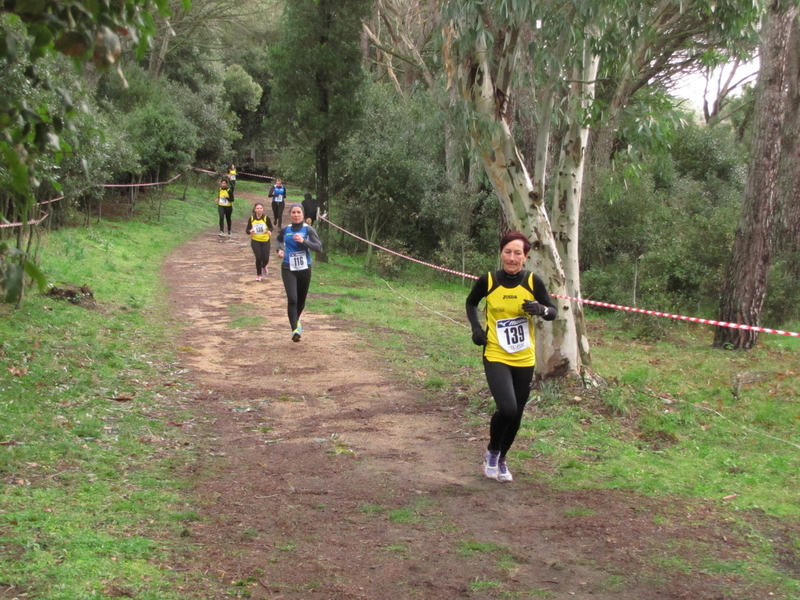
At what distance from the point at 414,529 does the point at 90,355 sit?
5976mm

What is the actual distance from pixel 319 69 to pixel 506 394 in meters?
15.3

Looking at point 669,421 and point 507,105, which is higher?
point 507,105

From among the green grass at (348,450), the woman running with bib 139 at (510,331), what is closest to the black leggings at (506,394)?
the woman running with bib 139 at (510,331)

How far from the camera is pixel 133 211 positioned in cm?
2684

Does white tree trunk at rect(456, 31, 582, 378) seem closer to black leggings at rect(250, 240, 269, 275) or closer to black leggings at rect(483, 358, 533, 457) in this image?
black leggings at rect(483, 358, 533, 457)

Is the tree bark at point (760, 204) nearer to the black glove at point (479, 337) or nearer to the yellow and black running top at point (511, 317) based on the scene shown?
the yellow and black running top at point (511, 317)

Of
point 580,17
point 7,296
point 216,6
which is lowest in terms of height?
point 7,296

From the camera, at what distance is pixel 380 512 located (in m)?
5.71

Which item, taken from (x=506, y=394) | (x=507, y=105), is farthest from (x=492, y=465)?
(x=507, y=105)

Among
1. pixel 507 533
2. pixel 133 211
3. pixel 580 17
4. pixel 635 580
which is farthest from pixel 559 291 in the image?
pixel 133 211

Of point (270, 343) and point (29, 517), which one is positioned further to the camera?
point (270, 343)

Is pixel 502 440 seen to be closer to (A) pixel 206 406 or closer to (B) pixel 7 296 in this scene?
(A) pixel 206 406

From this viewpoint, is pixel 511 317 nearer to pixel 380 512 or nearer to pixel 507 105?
pixel 380 512

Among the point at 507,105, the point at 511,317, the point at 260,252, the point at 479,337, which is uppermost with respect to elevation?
the point at 507,105
